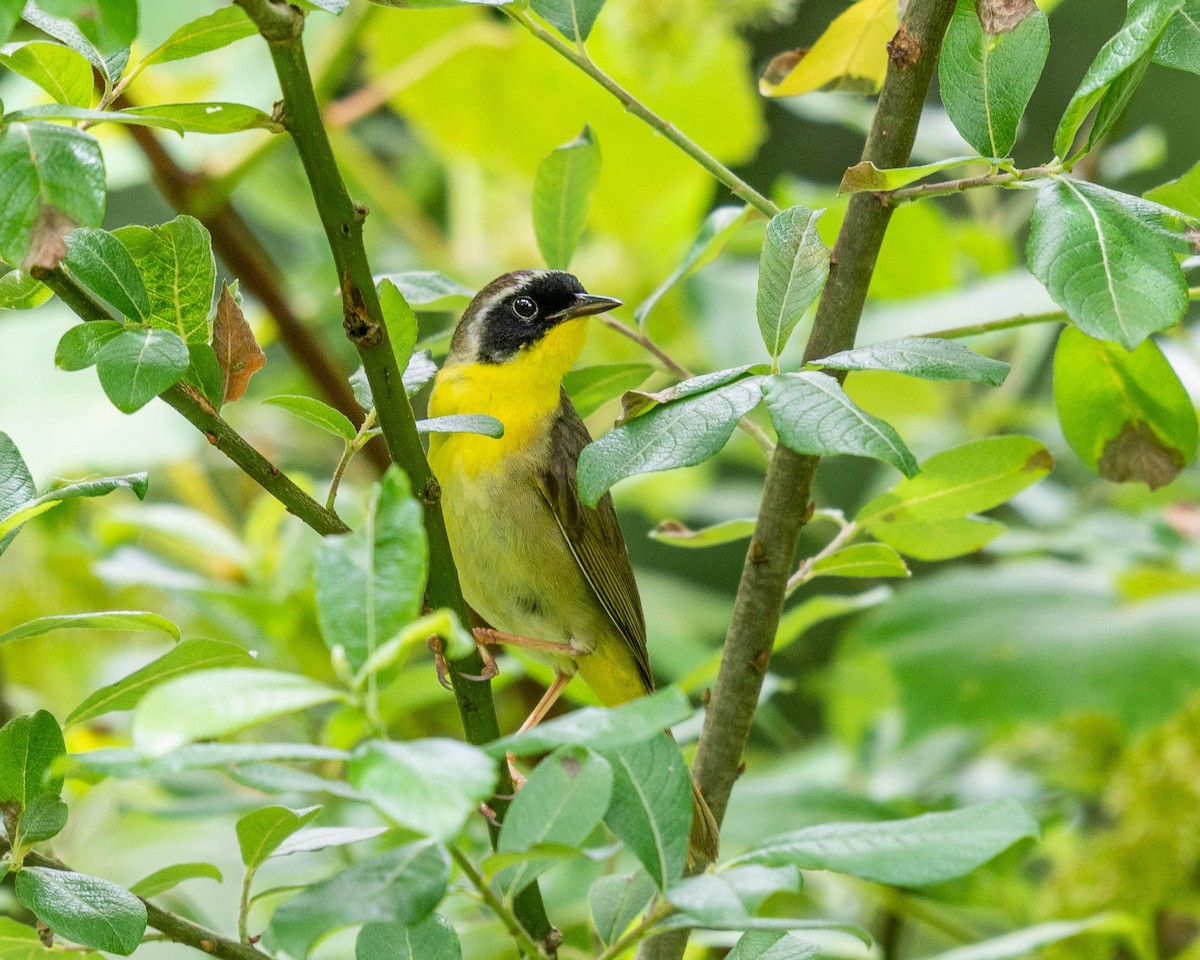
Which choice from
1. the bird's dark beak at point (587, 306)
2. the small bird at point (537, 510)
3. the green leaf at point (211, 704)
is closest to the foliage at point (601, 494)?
the green leaf at point (211, 704)

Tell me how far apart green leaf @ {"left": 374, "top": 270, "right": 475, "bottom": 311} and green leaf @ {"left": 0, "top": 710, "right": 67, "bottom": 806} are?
62cm

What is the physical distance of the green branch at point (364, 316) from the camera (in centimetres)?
89

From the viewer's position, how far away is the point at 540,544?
2.27 meters

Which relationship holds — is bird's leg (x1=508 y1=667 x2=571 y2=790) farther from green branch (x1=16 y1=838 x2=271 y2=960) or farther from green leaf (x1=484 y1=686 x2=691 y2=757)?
green leaf (x1=484 y1=686 x2=691 y2=757)

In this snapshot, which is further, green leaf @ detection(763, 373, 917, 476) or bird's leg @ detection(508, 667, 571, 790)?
bird's leg @ detection(508, 667, 571, 790)

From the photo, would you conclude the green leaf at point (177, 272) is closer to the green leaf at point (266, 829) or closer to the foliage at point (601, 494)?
the foliage at point (601, 494)

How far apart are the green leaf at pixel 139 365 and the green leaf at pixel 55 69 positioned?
0.20 meters

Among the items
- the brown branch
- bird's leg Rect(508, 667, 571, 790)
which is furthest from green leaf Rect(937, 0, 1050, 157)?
the brown branch

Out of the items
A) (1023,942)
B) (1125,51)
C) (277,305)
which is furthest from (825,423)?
(277,305)

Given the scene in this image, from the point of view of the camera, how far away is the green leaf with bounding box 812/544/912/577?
4.49ft

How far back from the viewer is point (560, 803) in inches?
32.9

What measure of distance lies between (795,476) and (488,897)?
1.81ft

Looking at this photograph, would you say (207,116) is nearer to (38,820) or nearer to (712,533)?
(38,820)

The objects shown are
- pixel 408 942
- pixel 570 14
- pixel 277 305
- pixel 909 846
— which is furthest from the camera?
pixel 277 305
